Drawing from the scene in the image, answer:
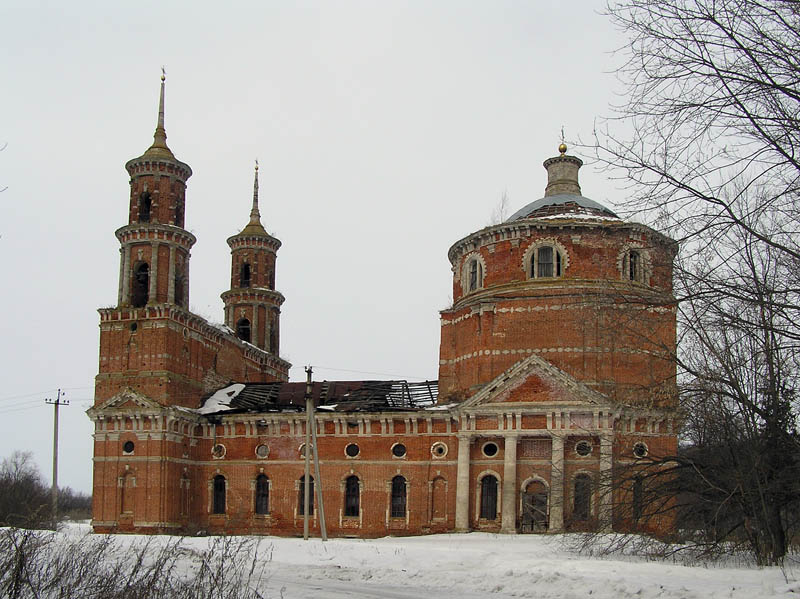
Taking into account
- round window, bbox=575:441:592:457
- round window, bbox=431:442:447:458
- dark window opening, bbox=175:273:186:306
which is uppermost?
dark window opening, bbox=175:273:186:306

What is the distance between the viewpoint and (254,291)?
5806 centimetres

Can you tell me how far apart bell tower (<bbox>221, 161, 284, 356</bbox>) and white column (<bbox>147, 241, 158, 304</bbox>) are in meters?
12.4

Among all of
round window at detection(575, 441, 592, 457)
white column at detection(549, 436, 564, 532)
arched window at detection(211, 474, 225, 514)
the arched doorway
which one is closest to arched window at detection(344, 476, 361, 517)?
arched window at detection(211, 474, 225, 514)

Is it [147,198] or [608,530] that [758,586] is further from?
[147,198]

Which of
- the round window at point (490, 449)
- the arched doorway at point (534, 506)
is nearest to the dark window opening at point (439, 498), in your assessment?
the round window at point (490, 449)

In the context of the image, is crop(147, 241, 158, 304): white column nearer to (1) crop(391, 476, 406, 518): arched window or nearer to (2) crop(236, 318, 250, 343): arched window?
(2) crop(236, 318, 250, 343): arched window

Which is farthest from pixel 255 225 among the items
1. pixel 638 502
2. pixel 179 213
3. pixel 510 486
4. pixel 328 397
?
pixel 638 502

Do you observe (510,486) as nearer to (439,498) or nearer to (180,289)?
(439,498)

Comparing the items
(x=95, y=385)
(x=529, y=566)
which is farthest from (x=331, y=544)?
(x=95, y=385)

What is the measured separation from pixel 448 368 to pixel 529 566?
960 inches

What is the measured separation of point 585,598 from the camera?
58.6 feet

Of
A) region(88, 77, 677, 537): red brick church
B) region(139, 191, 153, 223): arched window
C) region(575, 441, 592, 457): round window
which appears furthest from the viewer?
region(139, 191, 153, 223): arched window

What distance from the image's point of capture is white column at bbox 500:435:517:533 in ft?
127

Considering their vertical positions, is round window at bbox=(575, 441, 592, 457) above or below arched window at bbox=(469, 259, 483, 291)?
below
